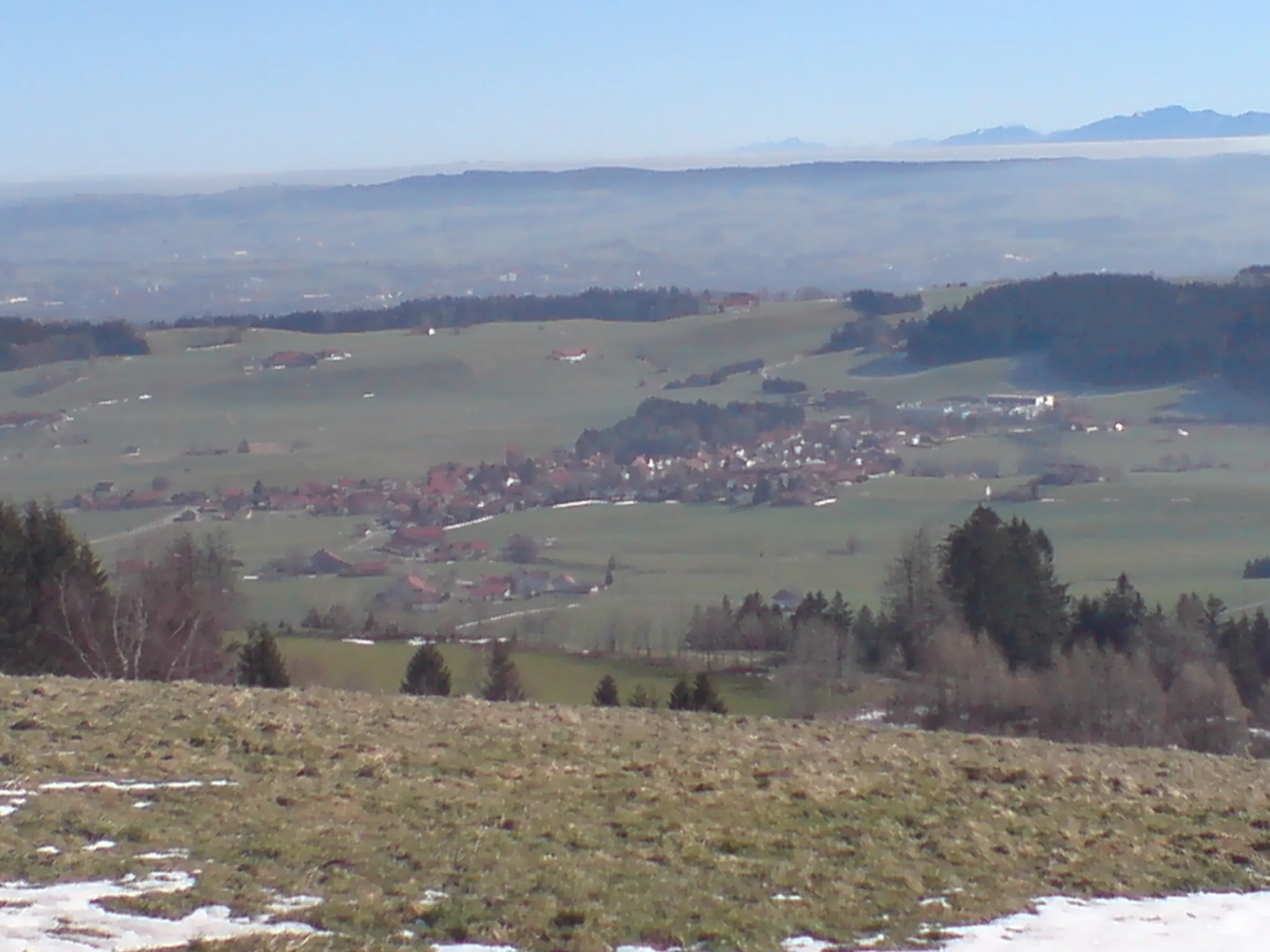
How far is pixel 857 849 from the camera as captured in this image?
7.14 meters

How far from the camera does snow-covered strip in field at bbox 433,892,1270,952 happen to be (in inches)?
219

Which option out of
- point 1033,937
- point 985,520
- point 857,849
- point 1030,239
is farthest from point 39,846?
point 1030,239

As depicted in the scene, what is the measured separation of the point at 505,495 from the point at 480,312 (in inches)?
1130

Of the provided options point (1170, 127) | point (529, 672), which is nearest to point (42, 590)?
point (529, 672)

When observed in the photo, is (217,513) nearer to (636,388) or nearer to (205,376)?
(205,376)

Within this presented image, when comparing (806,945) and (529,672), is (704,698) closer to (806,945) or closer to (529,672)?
(529,672)

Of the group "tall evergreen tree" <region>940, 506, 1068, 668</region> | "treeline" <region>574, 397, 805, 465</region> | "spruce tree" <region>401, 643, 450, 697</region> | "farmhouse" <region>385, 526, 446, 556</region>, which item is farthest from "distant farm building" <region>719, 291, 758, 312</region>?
"spruce tree" <region>401, 643, 450, 697</region>

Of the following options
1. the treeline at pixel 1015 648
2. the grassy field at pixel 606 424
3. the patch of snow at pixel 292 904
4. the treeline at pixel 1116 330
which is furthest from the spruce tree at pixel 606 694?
the treeline at pixel 1116 330

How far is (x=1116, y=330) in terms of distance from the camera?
63.8 m

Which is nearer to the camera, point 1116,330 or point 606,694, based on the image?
point 606,694

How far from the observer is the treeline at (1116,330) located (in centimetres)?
5903

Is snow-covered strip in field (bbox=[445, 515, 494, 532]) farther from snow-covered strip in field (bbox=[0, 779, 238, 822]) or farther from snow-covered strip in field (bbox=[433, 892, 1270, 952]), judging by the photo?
snow-covered strip in field (bbox=[433, 892, 1270, 952])

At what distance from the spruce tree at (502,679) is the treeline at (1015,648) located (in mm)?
4312

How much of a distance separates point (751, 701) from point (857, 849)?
15.1m
